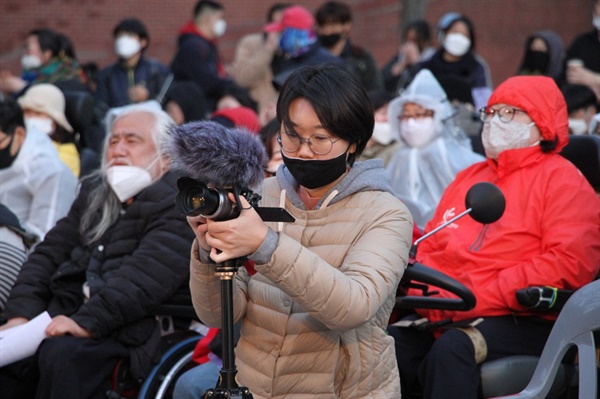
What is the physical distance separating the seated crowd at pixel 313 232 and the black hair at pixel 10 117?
0.01 meters

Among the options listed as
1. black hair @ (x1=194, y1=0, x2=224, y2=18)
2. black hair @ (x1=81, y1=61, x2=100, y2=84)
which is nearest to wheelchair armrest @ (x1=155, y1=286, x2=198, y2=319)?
black hair @ (x1=194, y1=0, x2=224, y2=18)

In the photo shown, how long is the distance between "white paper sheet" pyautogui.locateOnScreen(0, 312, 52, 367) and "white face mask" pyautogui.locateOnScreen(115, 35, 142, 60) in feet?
19.9

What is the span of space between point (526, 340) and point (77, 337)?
2.19 metres

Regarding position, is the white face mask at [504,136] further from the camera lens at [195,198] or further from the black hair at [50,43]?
the black hair at [50,43]

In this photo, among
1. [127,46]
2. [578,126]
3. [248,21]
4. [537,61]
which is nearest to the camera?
[578,126]

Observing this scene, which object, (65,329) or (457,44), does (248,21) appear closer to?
(457,44)

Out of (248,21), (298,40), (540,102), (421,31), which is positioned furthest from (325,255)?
→ (248,21)

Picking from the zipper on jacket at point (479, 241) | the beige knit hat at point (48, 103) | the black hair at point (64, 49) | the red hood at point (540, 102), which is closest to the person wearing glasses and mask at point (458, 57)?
the beige knit hat at point (48, 103)

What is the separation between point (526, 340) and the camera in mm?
4312

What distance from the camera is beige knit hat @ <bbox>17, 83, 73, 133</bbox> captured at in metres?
7.90

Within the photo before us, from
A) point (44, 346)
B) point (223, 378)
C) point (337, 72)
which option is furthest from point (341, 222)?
point (44, 346)

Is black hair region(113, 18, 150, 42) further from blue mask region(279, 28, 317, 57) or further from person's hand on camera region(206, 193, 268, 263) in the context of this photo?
person's hand on camera region(206, 193, 268, 263)

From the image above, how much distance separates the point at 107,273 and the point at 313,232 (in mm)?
1966

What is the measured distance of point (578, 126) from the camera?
7.13 metres
